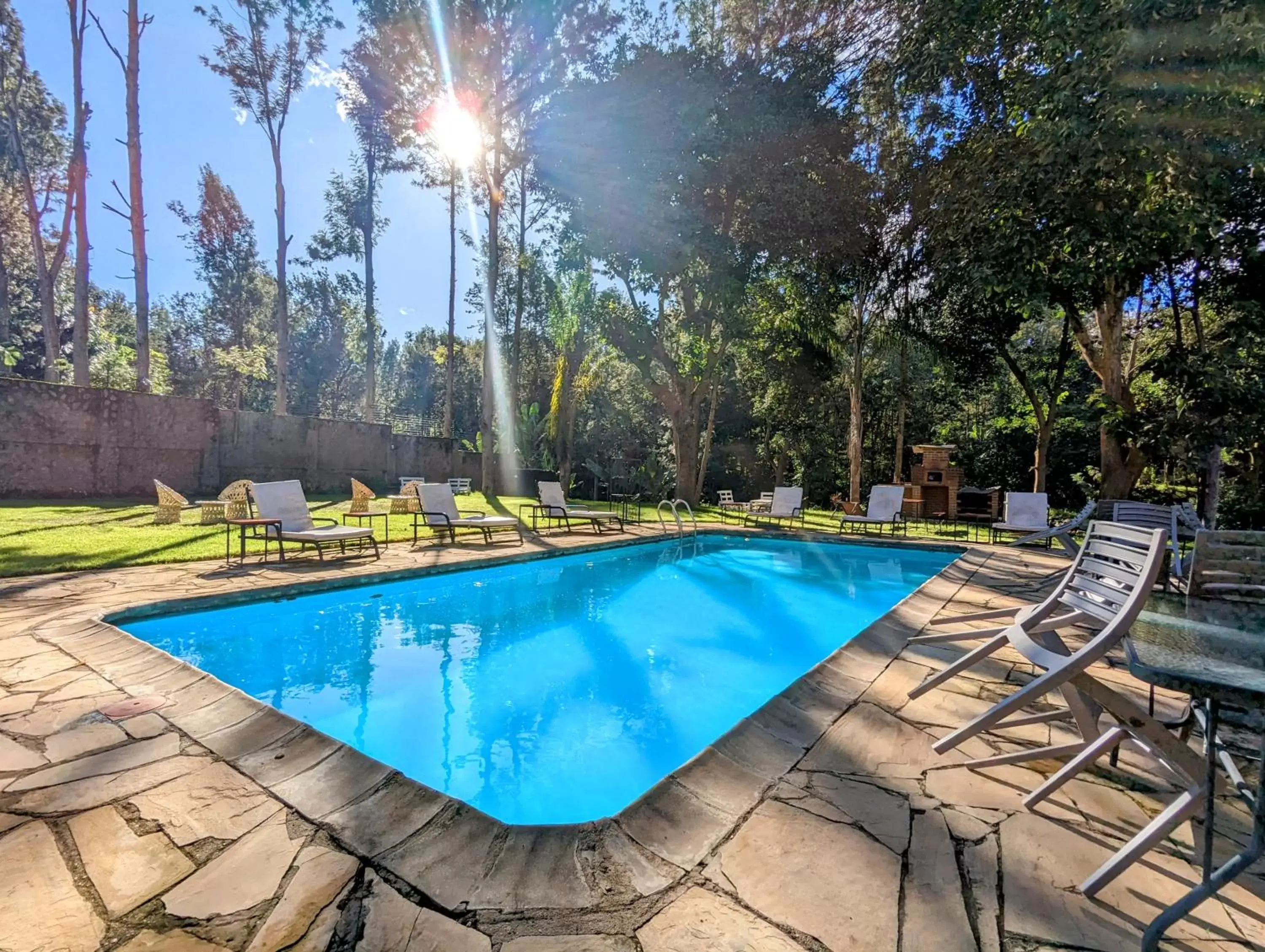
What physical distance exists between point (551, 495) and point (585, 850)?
943cm

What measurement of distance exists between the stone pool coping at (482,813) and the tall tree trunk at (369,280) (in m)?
18.3

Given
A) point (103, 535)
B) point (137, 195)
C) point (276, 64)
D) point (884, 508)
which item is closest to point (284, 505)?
point (103, 535)

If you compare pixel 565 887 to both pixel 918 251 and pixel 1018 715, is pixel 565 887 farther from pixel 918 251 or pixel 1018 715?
pixel 918 251

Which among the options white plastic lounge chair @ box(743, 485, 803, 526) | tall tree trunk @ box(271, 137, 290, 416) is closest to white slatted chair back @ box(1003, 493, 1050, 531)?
white plastic lounge chair @ box(743, 485, 803, 526)

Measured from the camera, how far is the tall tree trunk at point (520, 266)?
18.2 meters

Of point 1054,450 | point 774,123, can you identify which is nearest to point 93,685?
point 774,123

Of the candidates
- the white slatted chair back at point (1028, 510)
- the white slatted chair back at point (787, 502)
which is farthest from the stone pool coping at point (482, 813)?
the white slatted chair back at point (787, 502)

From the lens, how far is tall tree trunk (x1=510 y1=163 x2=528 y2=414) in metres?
18.2

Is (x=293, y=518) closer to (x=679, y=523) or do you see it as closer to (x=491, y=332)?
(x=679, y=523)

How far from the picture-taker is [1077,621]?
2.47 meters

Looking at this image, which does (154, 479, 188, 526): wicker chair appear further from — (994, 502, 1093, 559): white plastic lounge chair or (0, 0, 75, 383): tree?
(994, 502, 1093, 559): white plastic lounge chair

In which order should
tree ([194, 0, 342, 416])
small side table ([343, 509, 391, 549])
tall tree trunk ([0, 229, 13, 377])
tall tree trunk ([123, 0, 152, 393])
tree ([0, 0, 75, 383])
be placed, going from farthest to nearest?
tall tree trunk ([0, 229, 13, 377]) → tree ([0, 0, 75, 383]) → tree ([194, 0, 342, 416]) → tall tree trunk ([123, 0, 152, 393]) → small side table ([343, 509, 391, 549])

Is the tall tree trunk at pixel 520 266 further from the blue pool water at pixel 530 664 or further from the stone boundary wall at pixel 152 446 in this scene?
the blue pool water at pixel 530 664

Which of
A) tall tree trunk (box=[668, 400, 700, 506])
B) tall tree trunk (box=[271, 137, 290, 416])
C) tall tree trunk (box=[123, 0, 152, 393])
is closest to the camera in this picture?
tall tree trunk (box=[123, 0, 152, 393])
